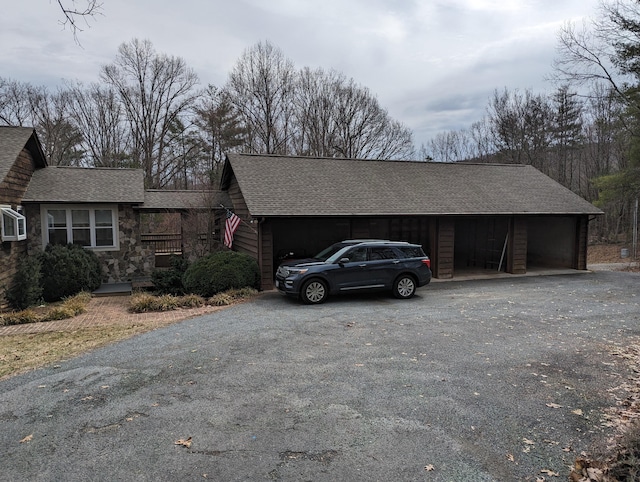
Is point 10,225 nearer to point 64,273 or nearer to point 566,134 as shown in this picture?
point 64,273

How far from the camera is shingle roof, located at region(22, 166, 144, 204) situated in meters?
13.7

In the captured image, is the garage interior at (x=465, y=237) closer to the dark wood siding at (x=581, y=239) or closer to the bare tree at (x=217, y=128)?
the dark wood siding at (x=581, y=239)

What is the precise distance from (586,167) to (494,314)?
86.6ft

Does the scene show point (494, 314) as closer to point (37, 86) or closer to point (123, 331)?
point (123, 331)

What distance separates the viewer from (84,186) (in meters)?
14.7

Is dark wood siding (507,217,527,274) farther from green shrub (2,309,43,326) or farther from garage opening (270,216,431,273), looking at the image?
green shrub (2,309,43,326)

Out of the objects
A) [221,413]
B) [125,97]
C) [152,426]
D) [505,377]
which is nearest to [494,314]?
[505,377]

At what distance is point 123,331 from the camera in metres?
8.19

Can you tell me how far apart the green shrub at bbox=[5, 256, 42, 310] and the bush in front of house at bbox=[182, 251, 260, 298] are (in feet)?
13.2

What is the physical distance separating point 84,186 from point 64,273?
→ 3.54m

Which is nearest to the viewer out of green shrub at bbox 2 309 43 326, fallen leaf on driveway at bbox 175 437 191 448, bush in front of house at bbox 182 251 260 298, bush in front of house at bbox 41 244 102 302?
fallen leaf on driveway at bbox 175 437 191 448

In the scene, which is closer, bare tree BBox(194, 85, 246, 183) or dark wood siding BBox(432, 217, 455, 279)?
dark wood siding BBox(432, 217, 455, 279)

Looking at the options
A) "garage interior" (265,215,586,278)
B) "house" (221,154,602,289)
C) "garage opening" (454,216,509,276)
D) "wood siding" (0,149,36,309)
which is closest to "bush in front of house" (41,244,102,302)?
"wood siding" (0,149,36,309)

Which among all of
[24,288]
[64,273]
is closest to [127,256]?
[64,273]
